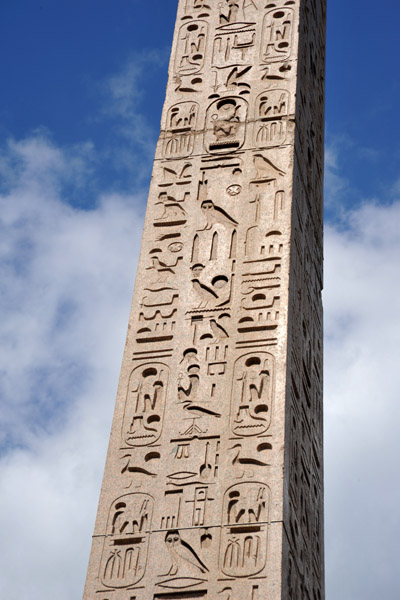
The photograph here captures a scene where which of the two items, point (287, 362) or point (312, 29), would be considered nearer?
point (287, 362)

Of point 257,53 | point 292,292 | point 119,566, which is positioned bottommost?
point 119,566

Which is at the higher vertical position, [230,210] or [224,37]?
[224,37]

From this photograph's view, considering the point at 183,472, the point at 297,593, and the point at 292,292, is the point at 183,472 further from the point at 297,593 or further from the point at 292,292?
the point at 292,292

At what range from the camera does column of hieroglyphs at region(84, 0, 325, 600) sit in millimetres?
7727

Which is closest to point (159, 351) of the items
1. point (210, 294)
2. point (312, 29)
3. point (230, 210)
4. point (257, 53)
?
point (210, 294)

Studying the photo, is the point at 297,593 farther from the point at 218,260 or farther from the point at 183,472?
the point at 218,260

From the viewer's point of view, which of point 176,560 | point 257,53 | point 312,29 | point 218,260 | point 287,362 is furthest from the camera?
point 312,29

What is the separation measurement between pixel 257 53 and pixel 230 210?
1.59 m

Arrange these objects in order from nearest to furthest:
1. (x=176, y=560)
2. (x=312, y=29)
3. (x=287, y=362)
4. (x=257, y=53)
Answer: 1. (x=176, y=560)
2. (x=287, y=362)
3. (x=257, y=53)
4. (x=312, y=29)

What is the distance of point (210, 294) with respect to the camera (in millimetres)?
8820

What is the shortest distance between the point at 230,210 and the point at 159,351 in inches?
45.7

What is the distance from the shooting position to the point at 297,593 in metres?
7.99

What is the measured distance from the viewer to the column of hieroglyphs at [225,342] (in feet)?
25.3

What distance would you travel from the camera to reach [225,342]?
8.55 meters
